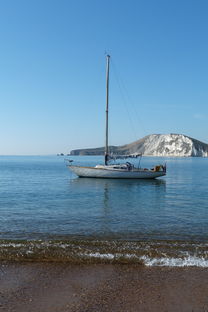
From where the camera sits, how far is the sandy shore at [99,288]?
792cm

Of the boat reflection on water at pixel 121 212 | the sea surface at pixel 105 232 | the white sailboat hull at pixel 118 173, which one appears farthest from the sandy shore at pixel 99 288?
the white sailboat hull at pixel 118 173

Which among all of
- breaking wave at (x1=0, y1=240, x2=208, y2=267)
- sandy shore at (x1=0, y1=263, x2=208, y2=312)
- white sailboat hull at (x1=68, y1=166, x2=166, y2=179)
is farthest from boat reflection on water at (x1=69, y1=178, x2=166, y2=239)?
white sailboat hull at (x1=68, y1=166, x2=166, y2=179)

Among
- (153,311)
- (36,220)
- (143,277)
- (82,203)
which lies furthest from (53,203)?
(153,311)

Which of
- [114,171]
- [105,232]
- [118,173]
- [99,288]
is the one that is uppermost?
[114,171]

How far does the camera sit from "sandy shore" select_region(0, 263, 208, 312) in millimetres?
7922

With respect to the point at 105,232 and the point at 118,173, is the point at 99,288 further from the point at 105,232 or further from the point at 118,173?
the point at 118,173

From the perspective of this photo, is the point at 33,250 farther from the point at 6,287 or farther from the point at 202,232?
the point at 202,232

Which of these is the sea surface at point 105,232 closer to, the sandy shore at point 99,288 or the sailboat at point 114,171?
the sandy shore at point 99,288

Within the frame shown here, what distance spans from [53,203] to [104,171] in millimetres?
22699

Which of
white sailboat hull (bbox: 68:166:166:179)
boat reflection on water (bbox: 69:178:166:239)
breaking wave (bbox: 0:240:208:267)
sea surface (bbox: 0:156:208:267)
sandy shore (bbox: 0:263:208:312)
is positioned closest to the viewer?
sandy shore (bbox: 0:263:208:312)

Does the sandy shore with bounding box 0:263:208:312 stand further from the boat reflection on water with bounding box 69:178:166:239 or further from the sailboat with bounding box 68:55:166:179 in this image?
the sailboat with bounding box 68:55:166:179

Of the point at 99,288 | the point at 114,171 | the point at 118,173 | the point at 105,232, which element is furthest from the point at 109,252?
the point at 118,173

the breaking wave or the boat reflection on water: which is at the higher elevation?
the breaking wave

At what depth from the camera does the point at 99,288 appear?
9.01 m
